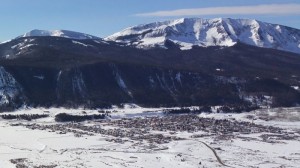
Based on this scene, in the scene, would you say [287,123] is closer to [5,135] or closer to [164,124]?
[164,124]

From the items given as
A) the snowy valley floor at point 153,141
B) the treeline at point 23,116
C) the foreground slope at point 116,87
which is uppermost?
the foreground slope at point 116,87

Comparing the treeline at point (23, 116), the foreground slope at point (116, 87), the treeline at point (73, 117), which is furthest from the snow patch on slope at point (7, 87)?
the treeline at point (73, 117)

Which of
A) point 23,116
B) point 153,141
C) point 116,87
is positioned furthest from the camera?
point 116,87

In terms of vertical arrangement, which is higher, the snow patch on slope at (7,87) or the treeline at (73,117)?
the snow patch on slope at (7,87)

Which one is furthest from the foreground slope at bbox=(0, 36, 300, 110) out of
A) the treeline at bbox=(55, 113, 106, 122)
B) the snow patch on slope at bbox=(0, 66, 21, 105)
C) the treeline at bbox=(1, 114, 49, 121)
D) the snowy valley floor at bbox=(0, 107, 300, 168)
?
the treeline at bbox=(55, 113, 106, 122)

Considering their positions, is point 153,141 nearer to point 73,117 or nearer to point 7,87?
point 73,117

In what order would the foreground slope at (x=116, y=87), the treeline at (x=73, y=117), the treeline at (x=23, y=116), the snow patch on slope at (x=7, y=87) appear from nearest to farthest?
the treeline at (x=73, y=117) < the treeline at (x=23, y=116) < the snow patch on slope at (x=7, y=87) < the foreground slope at (x=116, y=87)

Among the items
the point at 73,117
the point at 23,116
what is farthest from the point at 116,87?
the point at 23,116

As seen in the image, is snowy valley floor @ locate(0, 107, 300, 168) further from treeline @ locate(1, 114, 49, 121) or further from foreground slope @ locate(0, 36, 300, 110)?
foreground slope @ locate(0, 36, 300, 110)

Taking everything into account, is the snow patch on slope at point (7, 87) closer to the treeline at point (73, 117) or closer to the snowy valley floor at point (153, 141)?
the snowy valley floor at point (153, 141)
